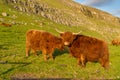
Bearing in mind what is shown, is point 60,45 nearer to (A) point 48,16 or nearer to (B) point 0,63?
(B) point 0,63

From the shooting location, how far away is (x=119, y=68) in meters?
25.5

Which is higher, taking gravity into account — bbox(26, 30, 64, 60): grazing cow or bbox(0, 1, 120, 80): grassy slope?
bbox(26, 30, 64, 60): grazing cow

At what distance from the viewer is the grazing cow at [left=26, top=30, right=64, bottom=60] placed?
23469 mm

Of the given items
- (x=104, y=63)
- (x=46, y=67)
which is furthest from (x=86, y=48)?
(x=46, y=67)

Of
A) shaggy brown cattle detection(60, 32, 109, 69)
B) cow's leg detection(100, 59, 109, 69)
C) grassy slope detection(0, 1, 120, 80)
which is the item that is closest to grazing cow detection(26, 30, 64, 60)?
grassy slope detection(0, 1, 120, 80)

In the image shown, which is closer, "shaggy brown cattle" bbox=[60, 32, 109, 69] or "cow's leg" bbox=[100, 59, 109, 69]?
"shaggy brown cattle" bbox=[60, 32, 109, 69]

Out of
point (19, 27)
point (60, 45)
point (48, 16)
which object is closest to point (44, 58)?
point (60, 45)

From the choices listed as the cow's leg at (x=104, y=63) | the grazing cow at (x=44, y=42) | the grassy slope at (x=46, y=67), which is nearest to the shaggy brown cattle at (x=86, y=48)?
the cow's leg at (x=104, y=63)

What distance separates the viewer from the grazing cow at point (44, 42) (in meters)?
23.5

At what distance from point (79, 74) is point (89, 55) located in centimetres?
174

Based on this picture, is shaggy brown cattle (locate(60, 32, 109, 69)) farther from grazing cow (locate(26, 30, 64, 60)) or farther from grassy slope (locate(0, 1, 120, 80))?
grazing cow (locate(26, 30, 64, 60))

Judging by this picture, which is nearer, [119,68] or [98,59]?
[98,59]

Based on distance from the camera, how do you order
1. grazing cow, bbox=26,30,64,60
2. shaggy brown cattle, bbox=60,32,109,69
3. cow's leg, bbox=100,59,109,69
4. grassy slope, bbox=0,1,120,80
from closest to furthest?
grassy slope, bbox=0,1,120,80
shaggy brown cattle, bbox=60,32,109,69
cow's leg, bbox=100,59,109,69
grazing cow, bbox=26,30,64,60

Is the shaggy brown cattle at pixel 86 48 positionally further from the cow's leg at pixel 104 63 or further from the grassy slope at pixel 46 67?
the grassy slope at pixel 46 67
